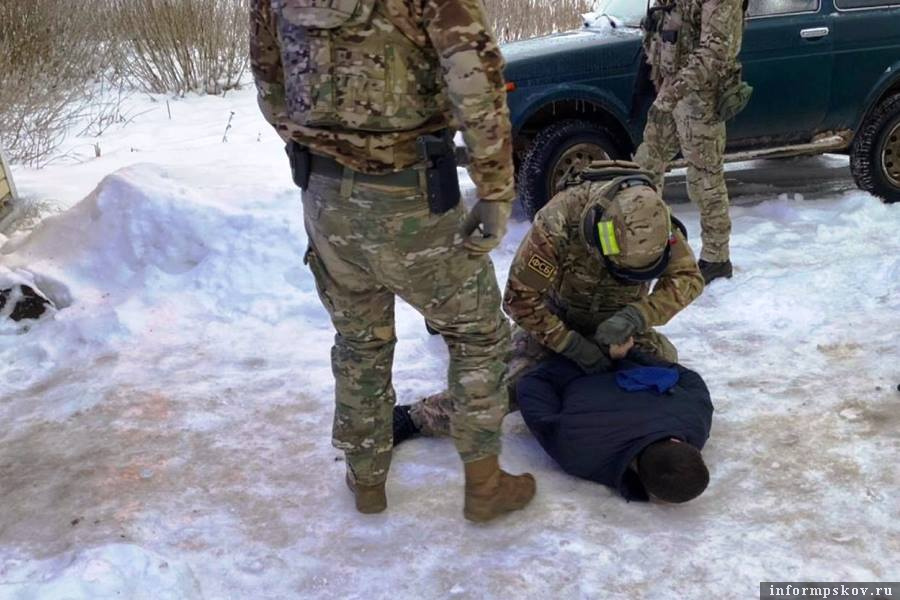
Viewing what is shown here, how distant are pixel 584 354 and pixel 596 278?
1.09 feet

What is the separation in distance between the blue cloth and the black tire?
3957mm

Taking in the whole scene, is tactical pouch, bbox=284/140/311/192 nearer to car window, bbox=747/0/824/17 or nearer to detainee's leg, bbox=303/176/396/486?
detainee's leg, bbox=303/176/396/486

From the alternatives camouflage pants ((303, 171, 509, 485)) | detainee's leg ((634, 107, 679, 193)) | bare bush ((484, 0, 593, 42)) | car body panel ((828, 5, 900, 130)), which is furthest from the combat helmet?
bare bush ((484, 0, 593, 42))

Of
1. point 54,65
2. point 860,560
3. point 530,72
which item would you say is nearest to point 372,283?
point 860,560

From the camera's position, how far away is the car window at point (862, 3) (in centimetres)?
611

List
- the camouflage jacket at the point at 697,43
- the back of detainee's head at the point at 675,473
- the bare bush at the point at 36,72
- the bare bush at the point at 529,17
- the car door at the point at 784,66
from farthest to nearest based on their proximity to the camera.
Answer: the bare bush at the point at 529,17
the bare bush at the point at 36,72
the car door at the point at 784,66
the camouflage jacket at the point at 697,43
the back of detainee's head at the point at 675,473

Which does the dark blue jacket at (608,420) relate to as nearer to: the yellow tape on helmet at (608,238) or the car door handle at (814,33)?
the yellow tape on helmet at (608,238)

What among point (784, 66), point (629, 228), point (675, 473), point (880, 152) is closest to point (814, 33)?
point (784, 66)

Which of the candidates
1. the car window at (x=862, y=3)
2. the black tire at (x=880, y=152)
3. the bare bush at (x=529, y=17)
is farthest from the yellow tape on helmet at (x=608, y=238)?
the bare bush at (x=529, y=17)

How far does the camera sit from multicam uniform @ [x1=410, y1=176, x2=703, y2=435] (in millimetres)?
3129

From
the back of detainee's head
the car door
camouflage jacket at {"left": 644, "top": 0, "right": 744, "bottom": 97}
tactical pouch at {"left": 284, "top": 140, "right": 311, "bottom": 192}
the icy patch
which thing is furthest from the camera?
the car door

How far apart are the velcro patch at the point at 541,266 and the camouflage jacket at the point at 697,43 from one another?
1990 mm

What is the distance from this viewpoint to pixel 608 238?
9.77 feet

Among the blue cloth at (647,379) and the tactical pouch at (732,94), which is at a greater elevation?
the tactical pouch at (732,94)
